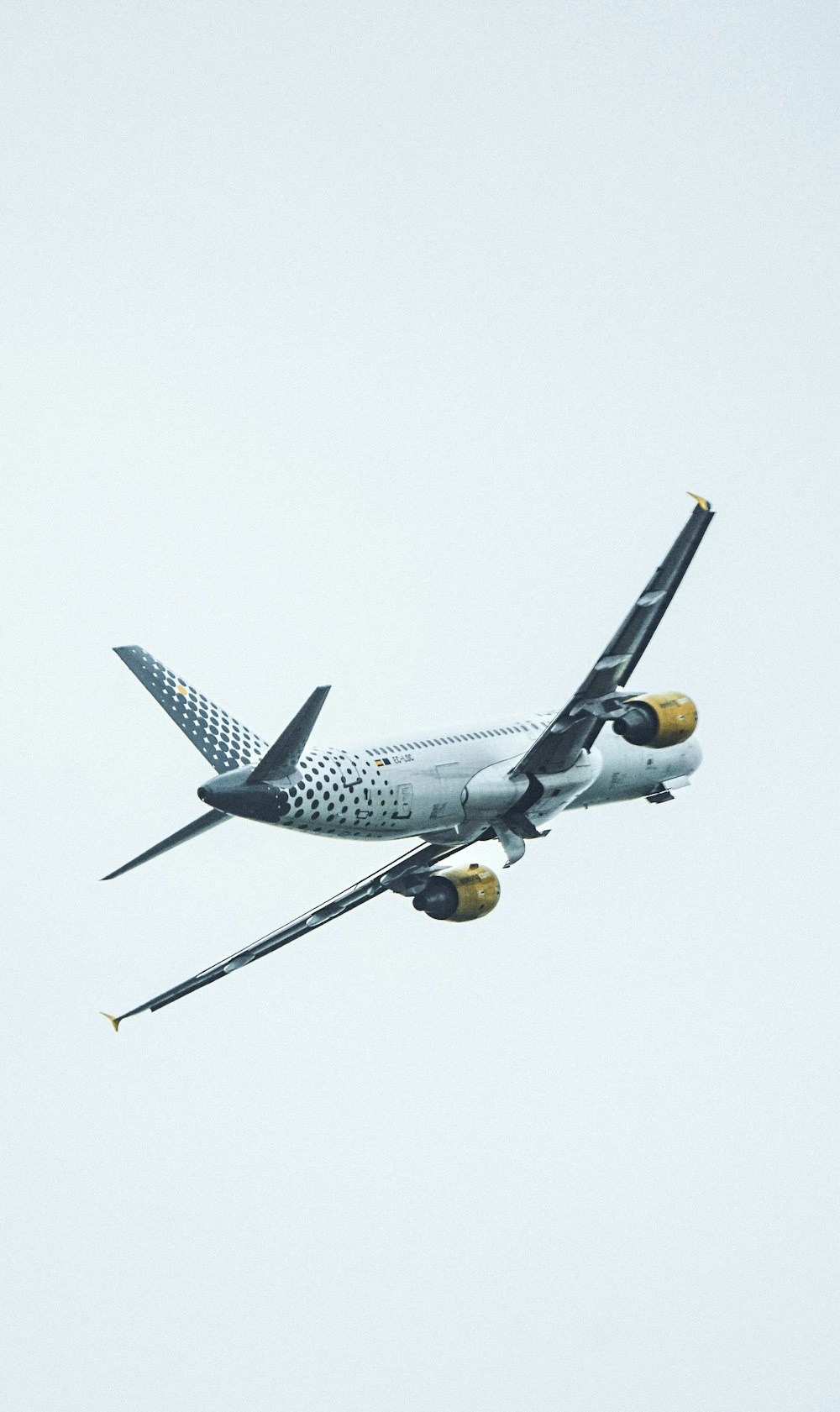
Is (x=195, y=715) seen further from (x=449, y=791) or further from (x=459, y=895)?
(x=459, y=895)

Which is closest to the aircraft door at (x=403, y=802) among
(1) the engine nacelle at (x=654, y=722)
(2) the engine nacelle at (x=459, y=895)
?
(1) the engine nacelle at (x=654, y=722)

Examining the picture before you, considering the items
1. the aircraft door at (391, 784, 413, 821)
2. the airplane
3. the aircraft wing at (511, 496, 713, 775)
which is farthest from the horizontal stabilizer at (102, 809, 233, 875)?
the aircraft wing at (511, 496, 713, 775)

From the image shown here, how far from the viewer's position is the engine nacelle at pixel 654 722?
66.6 m

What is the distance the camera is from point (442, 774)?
67.4 meters

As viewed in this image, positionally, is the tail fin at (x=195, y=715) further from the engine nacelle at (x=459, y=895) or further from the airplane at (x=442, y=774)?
the engine nacelle at (x=459, y=895)

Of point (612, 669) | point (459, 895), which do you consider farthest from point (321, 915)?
point (612, 669)

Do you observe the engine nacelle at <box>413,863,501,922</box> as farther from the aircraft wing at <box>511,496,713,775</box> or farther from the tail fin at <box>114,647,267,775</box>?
the tail fin at <box>114,647,267,775</box>

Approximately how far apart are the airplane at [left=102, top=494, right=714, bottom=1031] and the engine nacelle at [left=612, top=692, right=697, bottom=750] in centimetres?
3

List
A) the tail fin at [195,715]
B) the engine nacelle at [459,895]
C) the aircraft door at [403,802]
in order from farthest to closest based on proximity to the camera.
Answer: the engine nacelle at [459,895] < the aircraft door at [403,802] < the tail fin at [195,715]

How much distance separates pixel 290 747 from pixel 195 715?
15.4ft

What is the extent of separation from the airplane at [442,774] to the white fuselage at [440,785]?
0.11 feet

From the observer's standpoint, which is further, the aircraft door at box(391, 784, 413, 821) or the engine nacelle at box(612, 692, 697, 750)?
the engine nacelle at box(612, 692, 697, 750)

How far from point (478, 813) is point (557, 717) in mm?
3597

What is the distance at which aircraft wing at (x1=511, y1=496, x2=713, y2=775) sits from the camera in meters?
63.1
